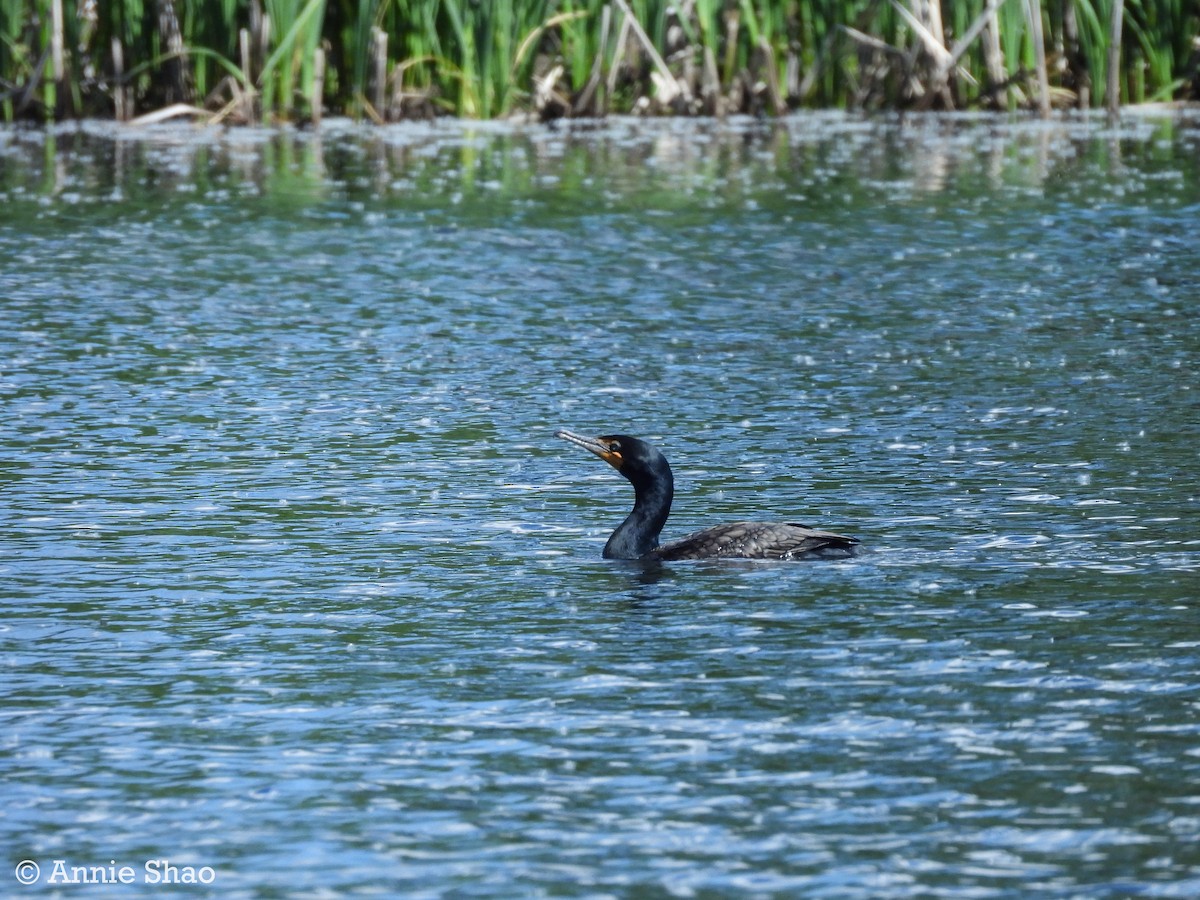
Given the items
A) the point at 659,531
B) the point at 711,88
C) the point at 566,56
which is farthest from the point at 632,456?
the point at 711,88

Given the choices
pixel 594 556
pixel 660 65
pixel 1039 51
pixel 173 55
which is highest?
pixel 173 55

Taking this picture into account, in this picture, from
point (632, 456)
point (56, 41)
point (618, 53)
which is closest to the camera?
point (632, 456)

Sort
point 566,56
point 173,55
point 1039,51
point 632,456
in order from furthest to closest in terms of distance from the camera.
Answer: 1. point 566,56
2. point 1039,51
3. point 173,55
4. point 632,456

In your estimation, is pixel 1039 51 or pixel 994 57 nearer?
pixel 1039 51

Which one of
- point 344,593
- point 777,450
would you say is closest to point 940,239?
point 777,450

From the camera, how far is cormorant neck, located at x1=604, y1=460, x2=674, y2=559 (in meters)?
11.4

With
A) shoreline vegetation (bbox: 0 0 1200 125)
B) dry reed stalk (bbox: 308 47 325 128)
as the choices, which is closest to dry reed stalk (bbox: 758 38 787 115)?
shoreline vegetation (bbox: 0 0 1200 125)

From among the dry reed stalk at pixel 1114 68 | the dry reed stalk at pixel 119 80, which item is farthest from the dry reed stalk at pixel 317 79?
the dry reed stalk at pixel 1114 68

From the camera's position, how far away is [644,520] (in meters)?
11.5

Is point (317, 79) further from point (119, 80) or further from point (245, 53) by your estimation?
point (119, 80)

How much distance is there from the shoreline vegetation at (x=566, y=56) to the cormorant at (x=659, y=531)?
18.5 m

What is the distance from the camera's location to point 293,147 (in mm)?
31984

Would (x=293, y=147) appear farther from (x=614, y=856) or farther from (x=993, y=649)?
(x=614, y=856)

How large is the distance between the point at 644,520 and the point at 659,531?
7.0 inches
